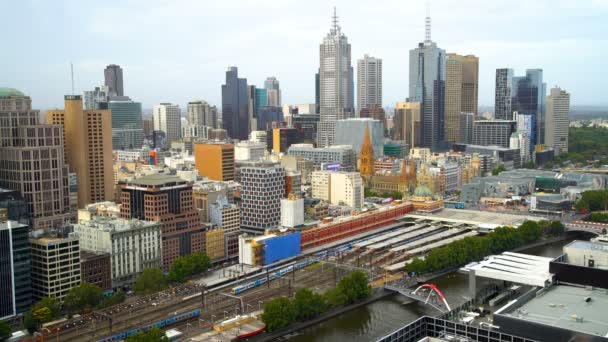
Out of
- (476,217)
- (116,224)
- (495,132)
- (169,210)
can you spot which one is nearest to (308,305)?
(116,224)

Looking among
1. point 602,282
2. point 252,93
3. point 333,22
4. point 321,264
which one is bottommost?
point 321,264

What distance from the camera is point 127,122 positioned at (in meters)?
110

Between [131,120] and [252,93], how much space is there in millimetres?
41938

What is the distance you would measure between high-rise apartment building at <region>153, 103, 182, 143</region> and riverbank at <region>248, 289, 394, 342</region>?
3870 inches

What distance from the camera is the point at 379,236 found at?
4794 cm

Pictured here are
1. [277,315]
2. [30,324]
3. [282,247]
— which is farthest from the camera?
[282,247]

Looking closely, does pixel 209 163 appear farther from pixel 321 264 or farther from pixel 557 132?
pixel 557 132

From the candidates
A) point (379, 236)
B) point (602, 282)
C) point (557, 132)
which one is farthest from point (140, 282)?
point (557, 132)

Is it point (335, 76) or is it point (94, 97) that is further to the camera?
point (335, 76)

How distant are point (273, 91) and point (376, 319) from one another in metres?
151

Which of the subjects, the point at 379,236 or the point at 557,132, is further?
the point at 557,132

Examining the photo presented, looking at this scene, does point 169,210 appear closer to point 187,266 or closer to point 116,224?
point 116,224

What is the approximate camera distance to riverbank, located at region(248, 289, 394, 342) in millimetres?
28766

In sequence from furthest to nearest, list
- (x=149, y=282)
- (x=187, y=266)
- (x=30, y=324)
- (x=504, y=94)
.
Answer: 1. (x=504, y=94)
2. (x=187, y=266)
3. (x=149, y=282)
4. (x=30, y=324)
